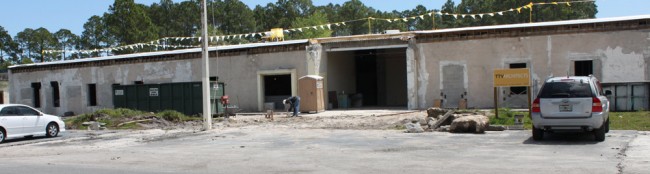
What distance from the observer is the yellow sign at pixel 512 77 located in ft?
65.6

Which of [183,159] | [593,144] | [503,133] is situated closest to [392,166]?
[183,159]

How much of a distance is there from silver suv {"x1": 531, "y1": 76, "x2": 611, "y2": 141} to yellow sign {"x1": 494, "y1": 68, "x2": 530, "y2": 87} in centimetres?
556

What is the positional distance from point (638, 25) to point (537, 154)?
1703 cm

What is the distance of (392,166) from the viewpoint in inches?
423

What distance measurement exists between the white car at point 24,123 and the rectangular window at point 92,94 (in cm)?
2107

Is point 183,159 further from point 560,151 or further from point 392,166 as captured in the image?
point 560,151

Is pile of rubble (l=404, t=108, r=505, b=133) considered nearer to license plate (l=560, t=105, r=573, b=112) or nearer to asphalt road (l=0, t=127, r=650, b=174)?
asphalt road (l=0, t=127, r=650, b=174)

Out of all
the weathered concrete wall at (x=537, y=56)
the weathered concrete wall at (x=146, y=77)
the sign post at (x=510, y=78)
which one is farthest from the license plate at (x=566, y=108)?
the weathered concrete wall at (x=146, y=77)

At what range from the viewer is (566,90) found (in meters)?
14.1

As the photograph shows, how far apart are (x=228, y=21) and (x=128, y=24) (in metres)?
18.1

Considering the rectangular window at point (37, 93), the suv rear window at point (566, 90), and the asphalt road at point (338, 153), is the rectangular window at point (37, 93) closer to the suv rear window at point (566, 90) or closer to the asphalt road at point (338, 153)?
the asphalt road at point (338, 153)

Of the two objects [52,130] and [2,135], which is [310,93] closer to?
[52,130]

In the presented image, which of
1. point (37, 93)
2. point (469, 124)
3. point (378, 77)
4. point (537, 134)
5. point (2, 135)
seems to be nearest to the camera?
point (537, 134)

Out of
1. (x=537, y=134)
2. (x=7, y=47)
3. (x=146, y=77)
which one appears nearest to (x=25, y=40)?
(x=7, y=47)
